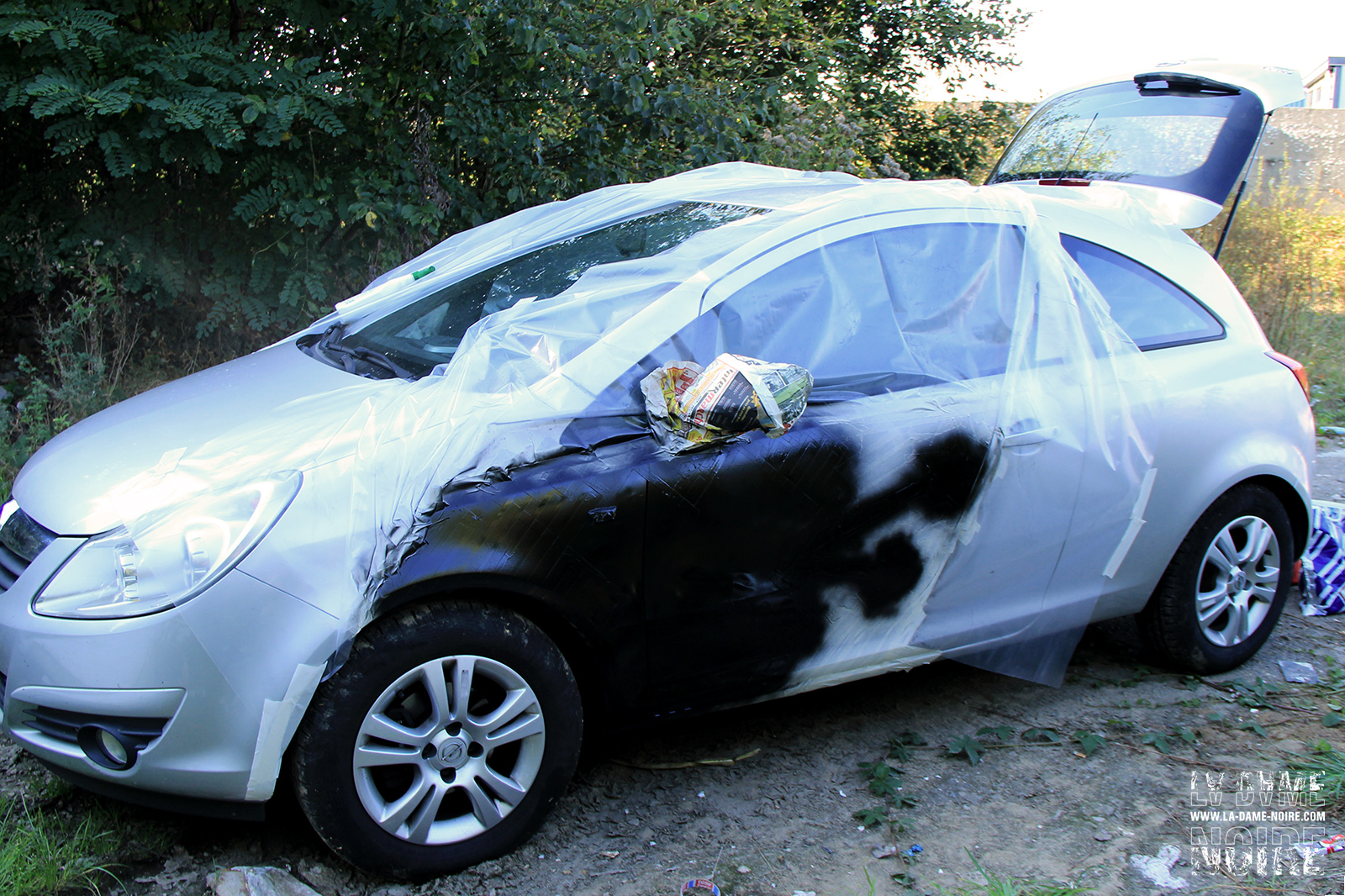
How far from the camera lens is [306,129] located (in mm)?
5262

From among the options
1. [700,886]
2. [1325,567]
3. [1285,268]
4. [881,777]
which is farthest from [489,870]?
[1285,268]

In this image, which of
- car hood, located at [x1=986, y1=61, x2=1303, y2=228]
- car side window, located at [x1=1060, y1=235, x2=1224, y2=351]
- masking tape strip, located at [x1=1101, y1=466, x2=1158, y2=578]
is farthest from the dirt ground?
car hood, located at [x1=986, y1=61, x2=1303, y2=228]

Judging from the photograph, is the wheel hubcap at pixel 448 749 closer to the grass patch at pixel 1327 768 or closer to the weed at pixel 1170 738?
the weed at pixel 1170 738

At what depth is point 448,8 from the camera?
16.5ft

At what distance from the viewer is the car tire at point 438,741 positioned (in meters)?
2.22

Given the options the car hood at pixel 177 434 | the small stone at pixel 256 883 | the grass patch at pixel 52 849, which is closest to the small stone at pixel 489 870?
the small stone at pixel 256 883

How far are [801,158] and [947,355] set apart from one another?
4.15 meters

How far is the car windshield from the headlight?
2.37 feet

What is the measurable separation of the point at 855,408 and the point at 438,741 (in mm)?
1392

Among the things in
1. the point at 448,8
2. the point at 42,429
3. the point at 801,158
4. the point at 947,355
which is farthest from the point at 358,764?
the point at 801,158

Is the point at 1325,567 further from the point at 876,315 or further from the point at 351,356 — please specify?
the point at 351,356

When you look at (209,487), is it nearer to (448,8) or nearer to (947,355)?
(947,355)

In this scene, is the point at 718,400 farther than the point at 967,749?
No

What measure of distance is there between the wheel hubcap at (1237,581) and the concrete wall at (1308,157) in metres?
2.10
